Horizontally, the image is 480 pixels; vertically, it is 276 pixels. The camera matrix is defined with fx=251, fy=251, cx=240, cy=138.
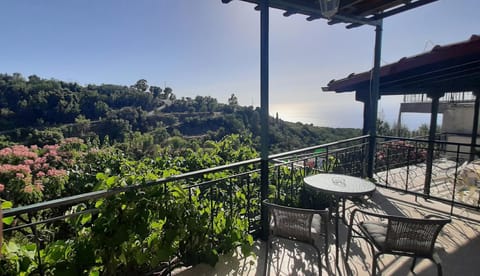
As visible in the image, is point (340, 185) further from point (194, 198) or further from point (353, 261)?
point (194, 198)

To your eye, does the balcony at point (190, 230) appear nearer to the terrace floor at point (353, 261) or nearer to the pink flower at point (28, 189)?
the terrace floor at point (353, 261)

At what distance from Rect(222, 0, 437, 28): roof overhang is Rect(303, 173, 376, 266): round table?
1.79 m

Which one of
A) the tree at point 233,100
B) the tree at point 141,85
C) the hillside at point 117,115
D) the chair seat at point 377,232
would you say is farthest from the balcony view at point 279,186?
the tree at point 141,85

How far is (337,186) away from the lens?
2.28 m

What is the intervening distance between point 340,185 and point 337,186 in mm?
51

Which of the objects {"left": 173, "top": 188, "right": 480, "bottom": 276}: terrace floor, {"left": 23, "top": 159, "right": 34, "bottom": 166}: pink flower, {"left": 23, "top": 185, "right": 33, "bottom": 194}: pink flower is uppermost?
{"left": 23, "top": 159, "right": 34, "bottom": 166}: pink flower

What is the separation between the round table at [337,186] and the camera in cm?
212

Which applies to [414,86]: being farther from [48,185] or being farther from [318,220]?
[48,185]

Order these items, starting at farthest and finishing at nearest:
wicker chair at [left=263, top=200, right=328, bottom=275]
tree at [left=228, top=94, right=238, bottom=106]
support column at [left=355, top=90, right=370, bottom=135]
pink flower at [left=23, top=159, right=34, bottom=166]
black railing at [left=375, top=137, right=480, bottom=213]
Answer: tree at [left=228, top=94, right=238, bottom=106] → pink flower at [left=23, top=159, right=34, bottom=166] → support column at [left=355, top=90, right=370, bottom=135] → black railing at [left=375, top=137, right=480, bottom=213] → wicker chair at [left=263, top=200, right=328, bottom=275]

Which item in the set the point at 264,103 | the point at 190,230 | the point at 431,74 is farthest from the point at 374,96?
the point at 190,230

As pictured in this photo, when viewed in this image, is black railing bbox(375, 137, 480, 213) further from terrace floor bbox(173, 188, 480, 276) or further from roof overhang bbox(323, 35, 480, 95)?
roof overhang bbox(323, 35, 480, 95)

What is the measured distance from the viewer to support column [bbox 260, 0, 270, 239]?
7.77 ft

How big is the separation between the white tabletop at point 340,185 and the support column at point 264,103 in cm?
44

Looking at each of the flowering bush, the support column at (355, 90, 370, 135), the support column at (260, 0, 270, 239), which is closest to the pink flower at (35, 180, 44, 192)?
the flowering bush
